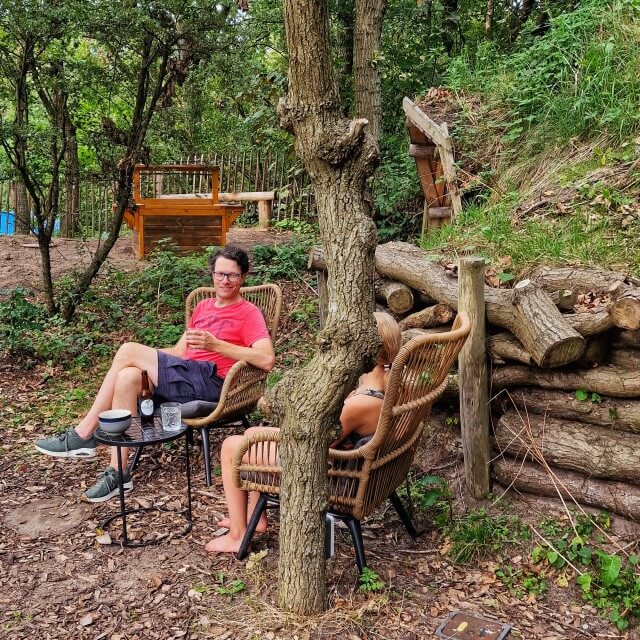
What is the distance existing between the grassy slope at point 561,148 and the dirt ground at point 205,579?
4.56ft

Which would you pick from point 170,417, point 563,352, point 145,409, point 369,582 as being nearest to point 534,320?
point 563,352

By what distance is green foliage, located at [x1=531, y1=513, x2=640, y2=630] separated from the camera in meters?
3.16

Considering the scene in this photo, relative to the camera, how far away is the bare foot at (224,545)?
141 inches

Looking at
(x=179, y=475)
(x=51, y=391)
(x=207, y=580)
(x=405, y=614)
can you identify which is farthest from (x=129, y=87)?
(x=405, y=614)

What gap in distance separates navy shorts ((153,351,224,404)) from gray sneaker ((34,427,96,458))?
48 centimetres

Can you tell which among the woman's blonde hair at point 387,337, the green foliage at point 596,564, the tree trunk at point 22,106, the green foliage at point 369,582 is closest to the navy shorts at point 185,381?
the woman's blonde hair at point 387,337

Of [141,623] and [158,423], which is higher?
[158,423]

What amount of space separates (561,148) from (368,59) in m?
2.88

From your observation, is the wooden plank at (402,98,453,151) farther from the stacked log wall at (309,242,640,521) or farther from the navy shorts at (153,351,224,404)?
the navy shorts at (153,351,224,404)

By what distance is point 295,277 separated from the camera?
315 inches

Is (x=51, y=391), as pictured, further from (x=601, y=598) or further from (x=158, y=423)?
(x=601, y=598)

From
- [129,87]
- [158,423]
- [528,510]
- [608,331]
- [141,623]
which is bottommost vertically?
[141,623]

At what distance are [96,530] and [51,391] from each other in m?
2.35

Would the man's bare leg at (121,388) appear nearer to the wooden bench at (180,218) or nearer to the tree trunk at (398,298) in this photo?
the tree trunk at (398,298)
